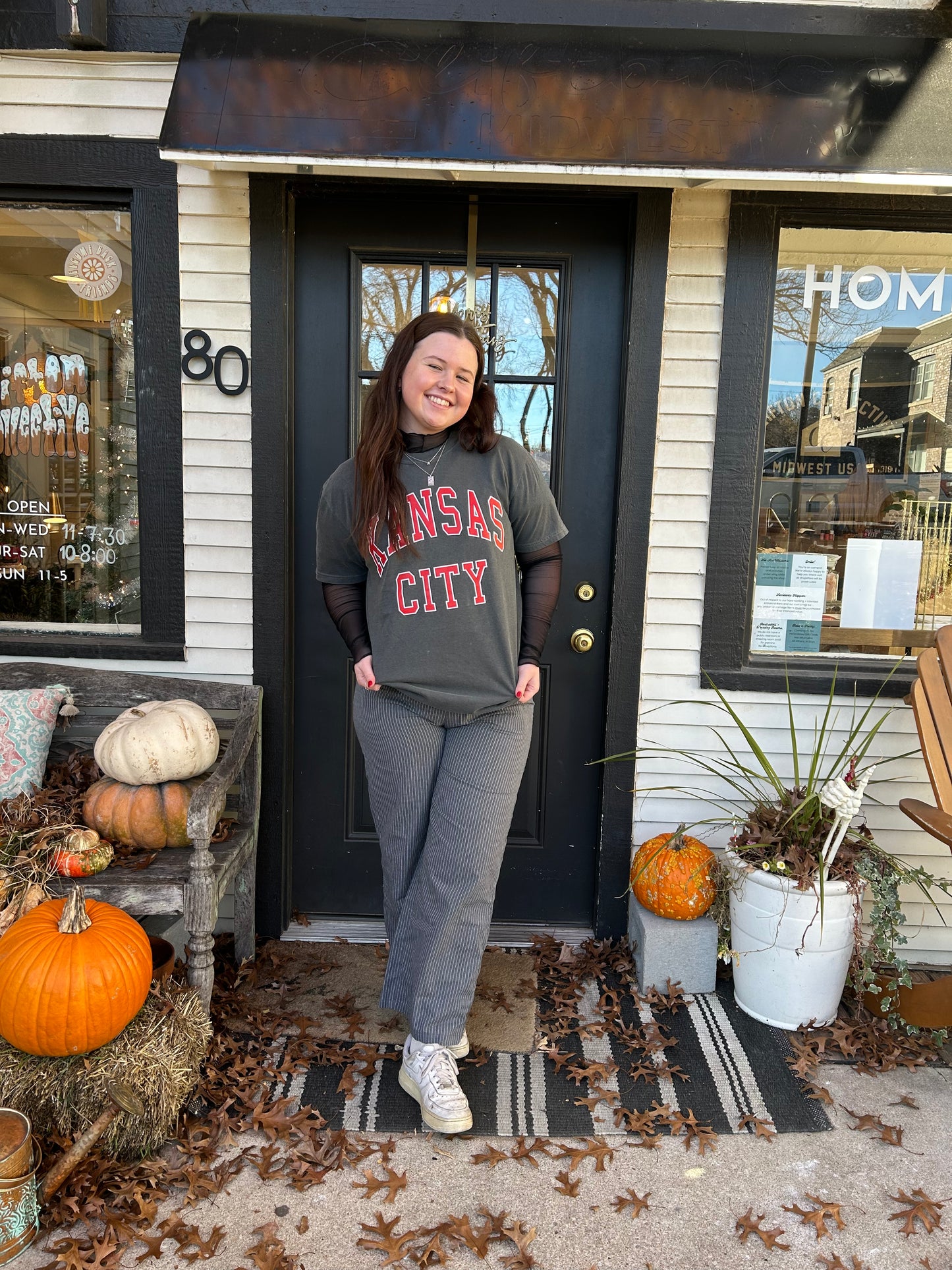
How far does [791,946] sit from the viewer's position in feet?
8.61

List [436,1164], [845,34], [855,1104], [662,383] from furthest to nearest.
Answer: [662,383], [845,34], [855,1104], [436,1164]

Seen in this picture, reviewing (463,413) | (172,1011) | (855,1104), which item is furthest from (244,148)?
(855,1104)

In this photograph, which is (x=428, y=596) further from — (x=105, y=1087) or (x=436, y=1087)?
(x=105, y=1087)

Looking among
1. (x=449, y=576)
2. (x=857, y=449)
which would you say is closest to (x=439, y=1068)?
(x=449, y=576)

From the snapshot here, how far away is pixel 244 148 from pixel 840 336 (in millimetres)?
1957

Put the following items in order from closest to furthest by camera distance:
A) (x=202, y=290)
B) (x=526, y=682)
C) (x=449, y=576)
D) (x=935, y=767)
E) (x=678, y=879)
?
(x=449, y=576) → (x=526, y=682) → (x=935, y=767) → (x=678, y=879) → (x=202, y=290)

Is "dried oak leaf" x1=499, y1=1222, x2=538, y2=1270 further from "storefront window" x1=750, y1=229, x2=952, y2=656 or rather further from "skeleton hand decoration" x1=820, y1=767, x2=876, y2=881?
"storefront window" x1=750, y1=229, x2=952, y2=656

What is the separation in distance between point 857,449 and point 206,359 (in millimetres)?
2187

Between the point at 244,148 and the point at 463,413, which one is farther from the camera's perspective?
the point at 244,148

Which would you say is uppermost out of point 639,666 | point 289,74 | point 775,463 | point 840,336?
point 289,74

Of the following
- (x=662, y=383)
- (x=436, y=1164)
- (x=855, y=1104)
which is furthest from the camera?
(x=662, y=383)

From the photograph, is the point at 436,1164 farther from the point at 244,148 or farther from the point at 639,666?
the point at 244,148

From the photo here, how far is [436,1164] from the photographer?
2154 mm

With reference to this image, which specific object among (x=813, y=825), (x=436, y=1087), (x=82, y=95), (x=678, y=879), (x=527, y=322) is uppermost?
(x=82, y=95)
